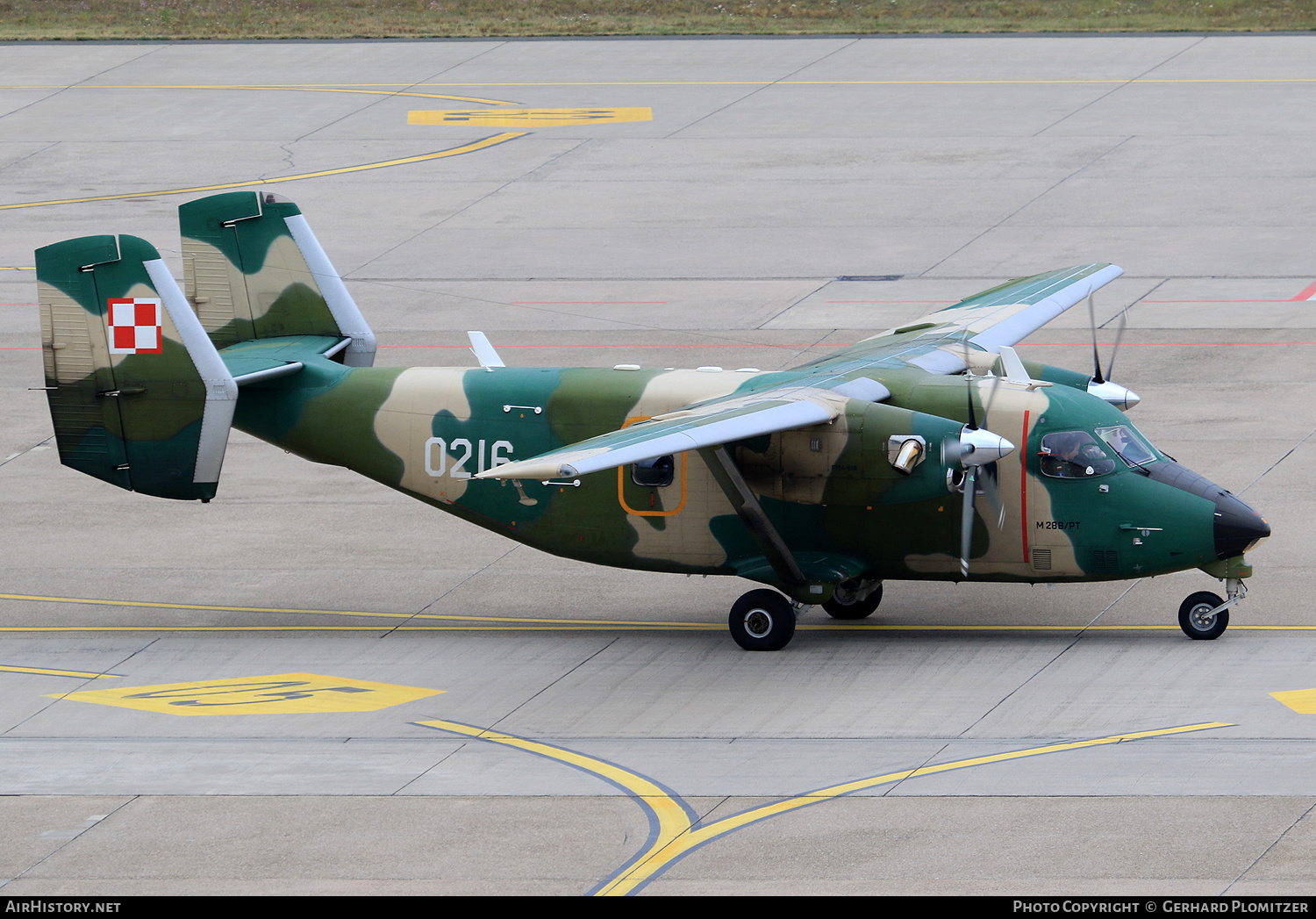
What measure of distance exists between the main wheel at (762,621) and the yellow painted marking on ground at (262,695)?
163 inches

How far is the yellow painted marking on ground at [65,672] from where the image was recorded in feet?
79.5

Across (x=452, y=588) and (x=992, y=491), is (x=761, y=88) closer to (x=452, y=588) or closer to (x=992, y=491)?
(x=452, y=588)

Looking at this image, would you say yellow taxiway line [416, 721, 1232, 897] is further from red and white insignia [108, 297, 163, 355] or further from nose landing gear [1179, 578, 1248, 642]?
red and white insignia [108, 297, 163, 355]

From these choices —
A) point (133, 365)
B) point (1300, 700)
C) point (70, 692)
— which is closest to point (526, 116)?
point (133, 365)

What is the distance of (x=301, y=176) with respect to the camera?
2133 inches

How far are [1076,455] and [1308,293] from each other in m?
20.4

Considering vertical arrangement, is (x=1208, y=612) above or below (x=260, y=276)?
below

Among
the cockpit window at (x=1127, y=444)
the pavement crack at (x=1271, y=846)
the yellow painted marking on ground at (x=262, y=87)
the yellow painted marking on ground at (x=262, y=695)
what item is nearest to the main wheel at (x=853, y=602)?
the cockpit window at (x=1127, y=444)

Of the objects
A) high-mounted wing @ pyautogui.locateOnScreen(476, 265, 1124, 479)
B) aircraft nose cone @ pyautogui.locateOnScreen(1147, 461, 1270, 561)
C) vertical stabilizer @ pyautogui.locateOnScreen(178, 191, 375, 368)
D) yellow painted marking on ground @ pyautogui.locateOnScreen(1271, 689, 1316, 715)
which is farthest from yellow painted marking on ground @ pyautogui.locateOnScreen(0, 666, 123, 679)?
yellow painted marking on ground @ pyautogui.locateOnScreen(1271, 689, 1316, 715)

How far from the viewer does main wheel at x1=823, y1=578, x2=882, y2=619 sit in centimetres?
2559

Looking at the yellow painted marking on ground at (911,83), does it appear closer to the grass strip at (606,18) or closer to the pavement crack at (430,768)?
the grass strip at (606,18)

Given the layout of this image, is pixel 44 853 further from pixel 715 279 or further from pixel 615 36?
pixel 615 36

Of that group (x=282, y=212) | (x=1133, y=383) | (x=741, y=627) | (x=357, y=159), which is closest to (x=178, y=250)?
(x=357, y=159)

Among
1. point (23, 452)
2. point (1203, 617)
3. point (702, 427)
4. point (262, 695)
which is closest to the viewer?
point (702, 427)
